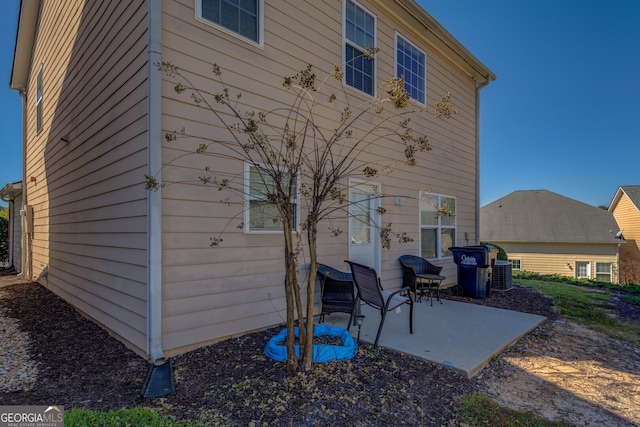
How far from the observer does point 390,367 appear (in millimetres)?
3174

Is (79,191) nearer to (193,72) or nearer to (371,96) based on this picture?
(193,72)

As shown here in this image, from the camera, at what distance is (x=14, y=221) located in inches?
454

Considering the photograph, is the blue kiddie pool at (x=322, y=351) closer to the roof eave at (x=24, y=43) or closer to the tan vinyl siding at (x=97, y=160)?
the tan vinyl siding at (x=97, y=160)

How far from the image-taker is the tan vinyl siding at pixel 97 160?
365 centimetres

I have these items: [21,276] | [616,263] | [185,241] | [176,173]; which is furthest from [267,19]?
[616,263]

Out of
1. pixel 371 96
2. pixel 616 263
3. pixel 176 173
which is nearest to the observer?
pixel 176 173

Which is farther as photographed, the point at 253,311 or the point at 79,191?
the point at 79,191

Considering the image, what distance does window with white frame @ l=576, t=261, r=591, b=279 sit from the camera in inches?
782

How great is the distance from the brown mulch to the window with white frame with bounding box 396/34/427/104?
5.31 m

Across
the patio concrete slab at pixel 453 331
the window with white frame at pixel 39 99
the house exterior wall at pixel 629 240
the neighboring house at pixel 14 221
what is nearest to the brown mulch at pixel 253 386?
the patio concrete slab at pixel 453 331

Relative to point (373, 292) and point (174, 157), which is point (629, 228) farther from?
point (174, 157)

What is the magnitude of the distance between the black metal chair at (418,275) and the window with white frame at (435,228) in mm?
579

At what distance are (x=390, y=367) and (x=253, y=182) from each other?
255 centimetres

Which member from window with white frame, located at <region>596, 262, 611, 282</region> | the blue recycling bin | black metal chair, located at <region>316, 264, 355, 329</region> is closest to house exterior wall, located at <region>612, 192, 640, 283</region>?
window with white frame, located at <region>596, 262, 611, 282</region>
